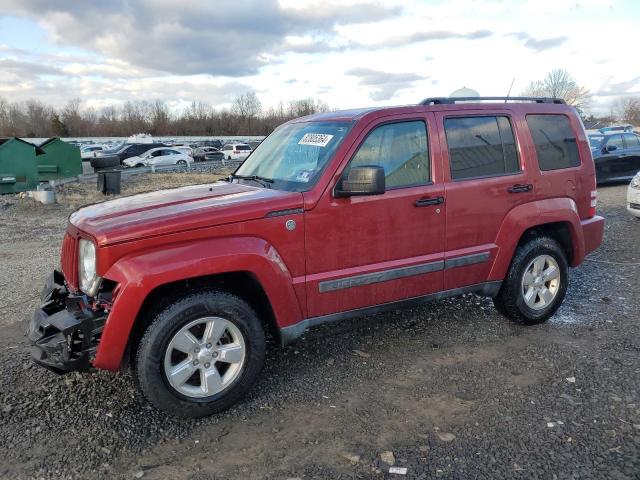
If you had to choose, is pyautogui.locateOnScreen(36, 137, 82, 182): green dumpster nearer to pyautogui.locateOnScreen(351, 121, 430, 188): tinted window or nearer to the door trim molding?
pyautogui.locateOnScreen(351, 121, 430, 188): tinted window

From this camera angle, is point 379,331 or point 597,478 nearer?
point 597,478

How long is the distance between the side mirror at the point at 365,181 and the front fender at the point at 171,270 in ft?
2.23

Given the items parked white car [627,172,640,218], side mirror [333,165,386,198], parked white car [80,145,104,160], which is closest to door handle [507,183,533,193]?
side mirror [333,165,386,198]

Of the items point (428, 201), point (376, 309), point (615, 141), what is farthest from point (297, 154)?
point (615, 141)

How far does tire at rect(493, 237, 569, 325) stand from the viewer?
185 inches

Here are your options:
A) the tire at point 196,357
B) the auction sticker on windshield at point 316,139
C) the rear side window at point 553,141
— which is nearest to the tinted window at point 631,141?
the rear side window at point 553,141

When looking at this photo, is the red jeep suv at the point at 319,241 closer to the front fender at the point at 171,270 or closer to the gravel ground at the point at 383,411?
the front fender at the point at 171,270

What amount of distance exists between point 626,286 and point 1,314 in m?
6.68

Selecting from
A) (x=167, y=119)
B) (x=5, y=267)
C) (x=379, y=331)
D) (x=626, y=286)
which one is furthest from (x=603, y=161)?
(x=167, y=119)

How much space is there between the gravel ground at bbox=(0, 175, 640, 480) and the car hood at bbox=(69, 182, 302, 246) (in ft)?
3.97

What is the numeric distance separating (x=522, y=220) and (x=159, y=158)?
3251 centimetres

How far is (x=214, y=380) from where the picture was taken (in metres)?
3.40

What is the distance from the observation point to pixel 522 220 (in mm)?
4582

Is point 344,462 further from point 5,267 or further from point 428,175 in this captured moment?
point 5,267
